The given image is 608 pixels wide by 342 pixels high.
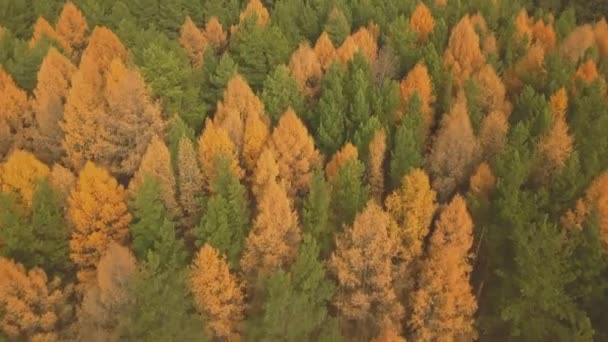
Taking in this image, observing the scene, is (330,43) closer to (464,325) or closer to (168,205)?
(168,205)

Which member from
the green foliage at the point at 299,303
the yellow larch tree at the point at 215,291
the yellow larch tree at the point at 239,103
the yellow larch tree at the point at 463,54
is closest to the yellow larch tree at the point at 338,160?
the green foliage at the point at 299,303

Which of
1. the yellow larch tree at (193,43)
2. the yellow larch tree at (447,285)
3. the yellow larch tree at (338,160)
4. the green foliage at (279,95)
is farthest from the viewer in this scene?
the yellow larch tree at (193,43)

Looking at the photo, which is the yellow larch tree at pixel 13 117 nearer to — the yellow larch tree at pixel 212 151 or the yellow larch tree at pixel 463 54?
the yellow larch tree at pixel 212 151

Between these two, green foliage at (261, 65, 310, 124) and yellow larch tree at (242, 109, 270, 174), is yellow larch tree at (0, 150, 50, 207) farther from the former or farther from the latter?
green foliage at (261, 65, 310, 124)

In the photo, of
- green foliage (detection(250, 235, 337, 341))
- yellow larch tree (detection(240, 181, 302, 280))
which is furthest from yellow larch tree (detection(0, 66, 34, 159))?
green foliage (detection(250, 235, 337, 341))

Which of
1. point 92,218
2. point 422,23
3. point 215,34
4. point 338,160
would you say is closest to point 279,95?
point 338,160

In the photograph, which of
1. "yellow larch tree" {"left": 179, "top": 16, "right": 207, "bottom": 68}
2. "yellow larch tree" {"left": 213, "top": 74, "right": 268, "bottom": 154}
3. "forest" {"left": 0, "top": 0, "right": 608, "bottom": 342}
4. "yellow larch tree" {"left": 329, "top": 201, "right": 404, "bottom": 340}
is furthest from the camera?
"yellow larch tree" {"left": 179, "top": 16, "right": 207, "bottom": 68}

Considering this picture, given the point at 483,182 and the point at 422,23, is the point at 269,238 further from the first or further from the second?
the point at 422,23
